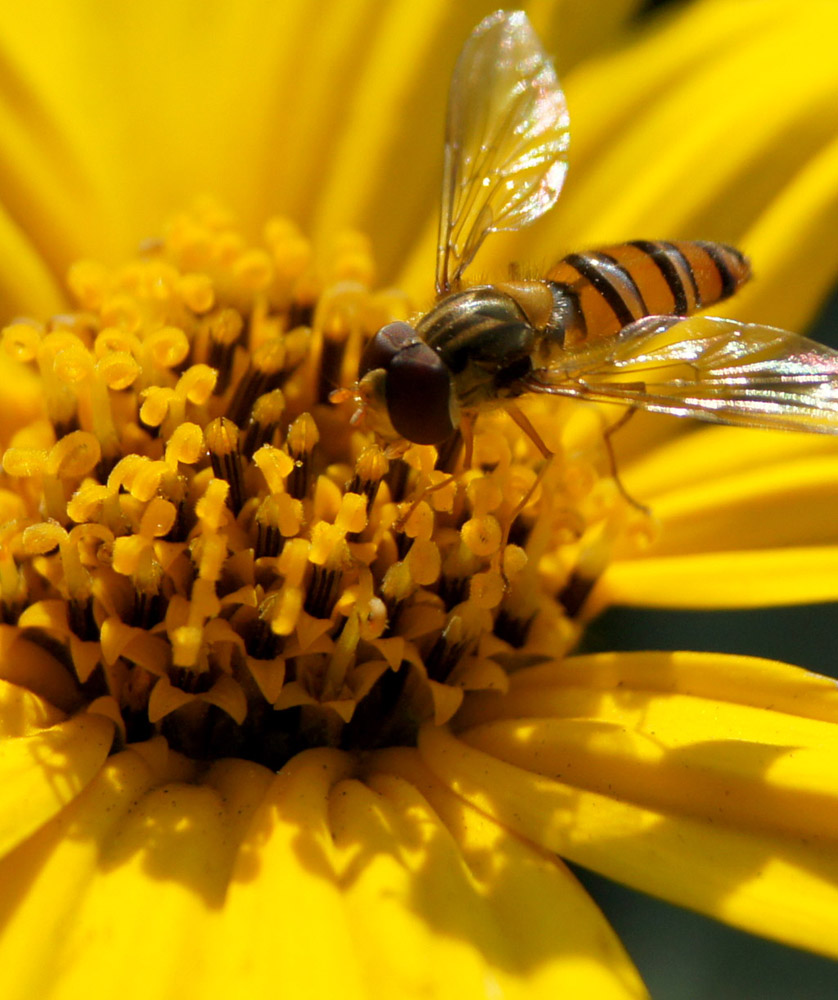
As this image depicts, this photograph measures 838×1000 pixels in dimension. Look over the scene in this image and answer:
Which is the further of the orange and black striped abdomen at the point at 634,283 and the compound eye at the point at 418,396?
the orange and black striped abdomen at the point at 634,283

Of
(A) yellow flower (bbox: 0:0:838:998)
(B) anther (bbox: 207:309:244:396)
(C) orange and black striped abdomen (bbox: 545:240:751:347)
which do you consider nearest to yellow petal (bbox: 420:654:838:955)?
(A) yellow flower (bbox: 0:0:838:998)

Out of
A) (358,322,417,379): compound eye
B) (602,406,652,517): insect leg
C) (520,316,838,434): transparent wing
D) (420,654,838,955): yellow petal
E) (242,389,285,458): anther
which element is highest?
(358,322,417,379): compound eye

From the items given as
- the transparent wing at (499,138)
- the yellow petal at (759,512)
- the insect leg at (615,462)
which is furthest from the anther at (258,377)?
the yellow petal at (759,512)

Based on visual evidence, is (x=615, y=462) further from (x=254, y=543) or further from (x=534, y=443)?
(x=254, y=543)

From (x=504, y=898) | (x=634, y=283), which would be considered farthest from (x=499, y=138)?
(x=504, y=898)

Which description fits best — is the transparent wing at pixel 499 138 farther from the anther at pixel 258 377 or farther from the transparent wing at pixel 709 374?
the transparent wing at pixel 709 374

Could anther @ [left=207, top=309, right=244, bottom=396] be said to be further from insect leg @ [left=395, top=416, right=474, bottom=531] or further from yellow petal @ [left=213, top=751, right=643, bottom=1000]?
yellow petal @ [left=213, top=751, right=643, bottom=1000]

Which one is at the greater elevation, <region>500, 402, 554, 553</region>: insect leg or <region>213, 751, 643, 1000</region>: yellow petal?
<region>500, 402, 554, 553</region>: insect leg
